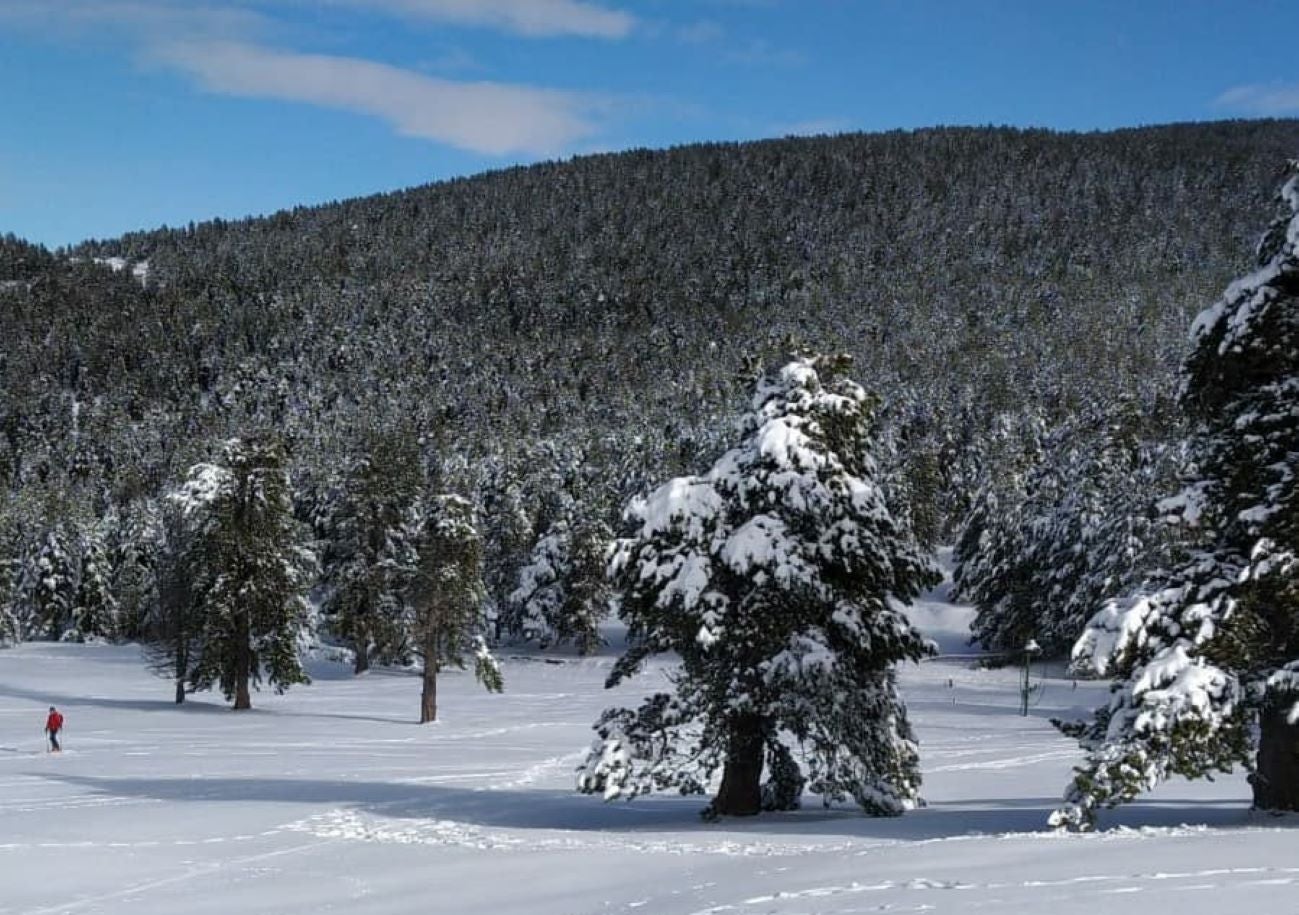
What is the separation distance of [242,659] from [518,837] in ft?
106

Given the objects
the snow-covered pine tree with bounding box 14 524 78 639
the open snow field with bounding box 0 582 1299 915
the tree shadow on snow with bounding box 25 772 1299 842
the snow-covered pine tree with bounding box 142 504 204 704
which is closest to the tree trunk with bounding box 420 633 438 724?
the open snow field with bounding box 0 582 1299 915

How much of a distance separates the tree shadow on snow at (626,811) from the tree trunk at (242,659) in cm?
1709

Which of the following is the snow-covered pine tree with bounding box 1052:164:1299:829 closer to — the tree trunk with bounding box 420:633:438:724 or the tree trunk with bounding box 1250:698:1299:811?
the tree trunk with bounding box 1250:698:1299:811

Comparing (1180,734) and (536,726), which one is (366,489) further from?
(1180,734)

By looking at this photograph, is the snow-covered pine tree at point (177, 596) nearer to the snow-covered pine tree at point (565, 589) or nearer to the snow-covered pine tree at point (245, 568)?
the snow-covered pine tree at point (245, 568)

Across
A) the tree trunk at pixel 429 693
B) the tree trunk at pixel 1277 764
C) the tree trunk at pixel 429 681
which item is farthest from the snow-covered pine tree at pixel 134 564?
the tree trunk at pixel 1277 764

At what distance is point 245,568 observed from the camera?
158 feet

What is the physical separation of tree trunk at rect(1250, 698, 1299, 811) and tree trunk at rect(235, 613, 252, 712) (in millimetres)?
39378

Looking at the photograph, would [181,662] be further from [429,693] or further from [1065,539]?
[1065,539]

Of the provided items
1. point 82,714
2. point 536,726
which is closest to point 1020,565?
point 536,726

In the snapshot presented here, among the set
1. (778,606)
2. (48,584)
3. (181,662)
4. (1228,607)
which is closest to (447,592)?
(181,662)

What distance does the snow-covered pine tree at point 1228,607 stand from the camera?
15445 mm

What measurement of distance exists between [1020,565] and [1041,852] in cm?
5604

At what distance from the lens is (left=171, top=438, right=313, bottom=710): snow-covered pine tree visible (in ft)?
156
